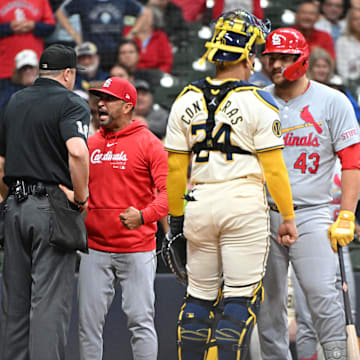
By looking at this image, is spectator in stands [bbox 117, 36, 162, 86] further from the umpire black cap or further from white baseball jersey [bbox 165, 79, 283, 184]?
white baseball jersey [bbox 165, 79, 283, 184]

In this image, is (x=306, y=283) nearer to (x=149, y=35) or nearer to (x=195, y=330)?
(x=195, y=330)

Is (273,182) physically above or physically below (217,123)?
below

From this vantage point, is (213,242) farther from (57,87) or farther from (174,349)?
(174,349)

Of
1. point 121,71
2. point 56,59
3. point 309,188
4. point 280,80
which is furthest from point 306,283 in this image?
point 121,71

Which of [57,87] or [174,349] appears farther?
[174,349]

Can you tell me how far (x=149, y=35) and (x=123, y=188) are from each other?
10.9ft

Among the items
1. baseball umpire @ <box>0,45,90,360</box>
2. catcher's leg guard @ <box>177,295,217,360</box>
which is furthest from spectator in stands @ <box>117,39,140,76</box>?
catcher's leg guard @ <box>177,295,217,360</box>

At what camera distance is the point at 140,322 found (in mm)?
3717

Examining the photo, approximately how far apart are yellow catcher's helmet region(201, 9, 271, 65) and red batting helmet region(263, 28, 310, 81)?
33 centimetres

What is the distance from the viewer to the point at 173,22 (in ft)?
22.9

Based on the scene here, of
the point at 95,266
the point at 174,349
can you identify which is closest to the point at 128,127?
the point at 95,266

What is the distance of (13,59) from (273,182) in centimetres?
417

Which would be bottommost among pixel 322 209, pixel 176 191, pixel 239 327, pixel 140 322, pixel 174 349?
pixel 174 349

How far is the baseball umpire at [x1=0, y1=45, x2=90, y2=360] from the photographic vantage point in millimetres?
3320
